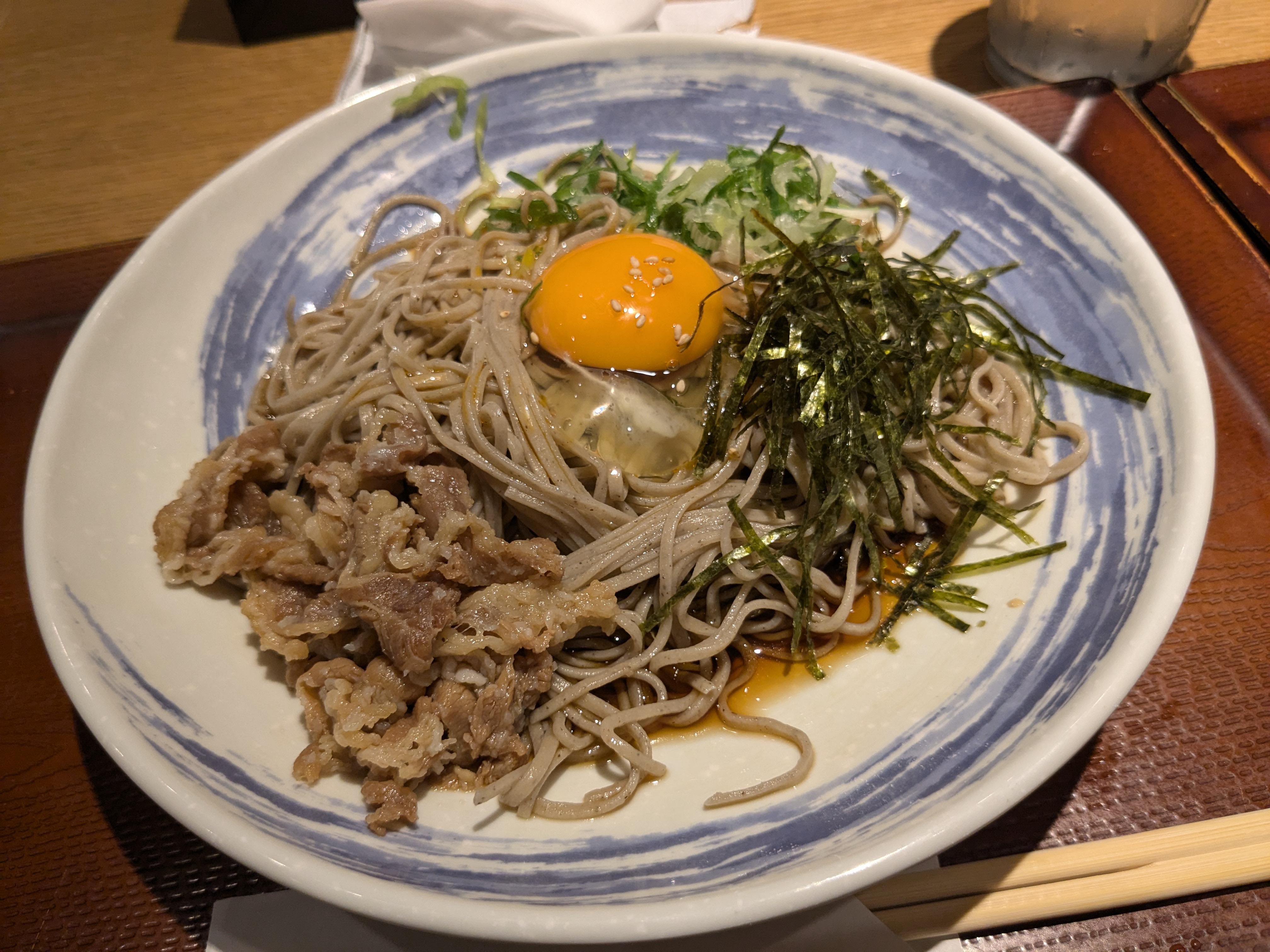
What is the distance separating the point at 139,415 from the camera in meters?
2.53

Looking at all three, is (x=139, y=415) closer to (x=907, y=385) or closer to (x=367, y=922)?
(x=367, y=922)

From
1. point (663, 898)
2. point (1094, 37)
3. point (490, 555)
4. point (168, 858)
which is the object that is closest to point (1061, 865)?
point (663, 898)

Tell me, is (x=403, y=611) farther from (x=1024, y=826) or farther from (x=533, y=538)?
(x=1024, y=826)

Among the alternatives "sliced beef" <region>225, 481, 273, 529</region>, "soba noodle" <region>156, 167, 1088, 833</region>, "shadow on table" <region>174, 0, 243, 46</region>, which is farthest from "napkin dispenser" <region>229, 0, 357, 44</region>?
"sliced beef" <region>225, 481, 273, 529</region>

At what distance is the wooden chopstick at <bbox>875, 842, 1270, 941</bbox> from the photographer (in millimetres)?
1793

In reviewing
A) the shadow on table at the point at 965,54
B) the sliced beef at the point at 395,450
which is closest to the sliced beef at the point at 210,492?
the sliced beef at the point at 395,450

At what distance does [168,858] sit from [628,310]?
2048 millimetres

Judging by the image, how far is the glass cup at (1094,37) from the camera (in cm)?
335

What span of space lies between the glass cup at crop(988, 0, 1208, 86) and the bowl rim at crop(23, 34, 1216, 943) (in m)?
1.72

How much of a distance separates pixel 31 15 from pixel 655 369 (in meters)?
5.06

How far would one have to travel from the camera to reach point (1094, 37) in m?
3.46

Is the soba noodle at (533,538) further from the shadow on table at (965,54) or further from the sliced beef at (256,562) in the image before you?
the shadow on table at (965,54)

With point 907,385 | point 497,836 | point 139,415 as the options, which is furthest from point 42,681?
point 907,385

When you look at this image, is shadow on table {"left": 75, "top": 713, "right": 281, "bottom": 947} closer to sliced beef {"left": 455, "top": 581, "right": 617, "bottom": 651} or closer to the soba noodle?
the soba noodle
